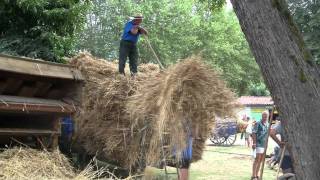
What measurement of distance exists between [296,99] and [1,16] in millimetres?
10033

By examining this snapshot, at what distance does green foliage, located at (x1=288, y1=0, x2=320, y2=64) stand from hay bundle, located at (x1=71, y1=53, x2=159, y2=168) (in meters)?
4.25

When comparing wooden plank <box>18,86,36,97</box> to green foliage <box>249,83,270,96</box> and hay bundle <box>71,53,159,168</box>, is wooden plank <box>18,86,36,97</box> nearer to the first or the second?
hay bundle <box>71,53,159,168</box>

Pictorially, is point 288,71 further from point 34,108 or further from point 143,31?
point 143,31

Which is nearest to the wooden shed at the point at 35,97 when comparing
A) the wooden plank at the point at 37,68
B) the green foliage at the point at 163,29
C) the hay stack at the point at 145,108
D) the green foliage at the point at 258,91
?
the wooden plank at the point at 37,68

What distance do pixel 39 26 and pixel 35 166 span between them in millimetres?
5954

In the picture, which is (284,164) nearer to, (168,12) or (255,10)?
(255,10)

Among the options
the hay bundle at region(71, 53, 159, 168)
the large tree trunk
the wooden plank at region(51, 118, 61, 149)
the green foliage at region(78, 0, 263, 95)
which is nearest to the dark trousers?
the hay bundle at region(71, 53, 159, 168)

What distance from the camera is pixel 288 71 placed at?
11.3ft

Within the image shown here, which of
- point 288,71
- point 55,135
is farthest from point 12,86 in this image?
point 288,71

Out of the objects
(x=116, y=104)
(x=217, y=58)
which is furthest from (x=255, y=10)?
(x=217, y=58)

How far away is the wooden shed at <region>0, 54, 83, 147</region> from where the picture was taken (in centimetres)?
738

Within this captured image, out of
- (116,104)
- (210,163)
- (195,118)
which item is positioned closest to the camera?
(195,118)

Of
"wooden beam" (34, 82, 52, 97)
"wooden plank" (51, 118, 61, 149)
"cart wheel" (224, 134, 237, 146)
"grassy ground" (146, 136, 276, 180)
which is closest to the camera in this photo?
"wooden plank" (51, 118, 61, 149)

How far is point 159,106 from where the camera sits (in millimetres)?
6824
